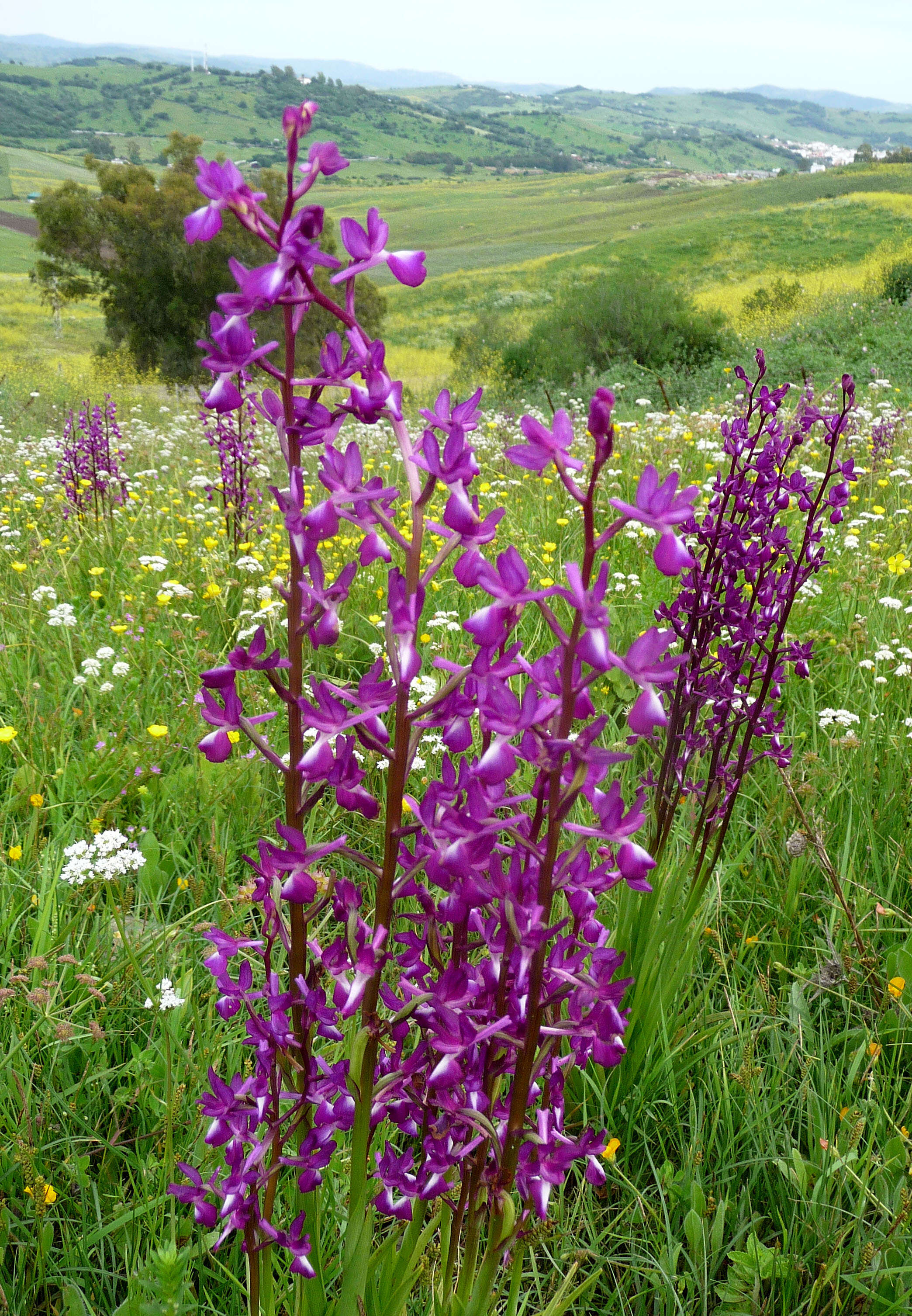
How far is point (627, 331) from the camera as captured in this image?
18094 mm

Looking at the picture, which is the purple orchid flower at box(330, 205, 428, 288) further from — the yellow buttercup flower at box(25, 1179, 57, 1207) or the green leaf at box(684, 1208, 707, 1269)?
the green leaf at box(684, 1208, 707, 1269)

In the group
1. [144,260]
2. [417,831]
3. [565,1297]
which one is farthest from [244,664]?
[144,260]

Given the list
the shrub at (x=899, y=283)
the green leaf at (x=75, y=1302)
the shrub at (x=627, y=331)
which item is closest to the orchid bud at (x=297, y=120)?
the green leaf at (x=75, y=1302)

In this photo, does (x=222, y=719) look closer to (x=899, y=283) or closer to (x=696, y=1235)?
(x=696, y=1235)

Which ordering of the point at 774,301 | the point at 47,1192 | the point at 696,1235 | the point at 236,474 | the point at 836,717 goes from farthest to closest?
the point at 774,301 < the point at 236,474 < the point at 836,717 < the point at 696,1235 < the point at 47,1192

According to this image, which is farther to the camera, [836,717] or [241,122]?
[241,122]

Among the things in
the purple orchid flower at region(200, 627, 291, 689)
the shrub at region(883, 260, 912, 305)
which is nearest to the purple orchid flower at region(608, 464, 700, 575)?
the purple orchid flower at region(200, 627, 291, 689)

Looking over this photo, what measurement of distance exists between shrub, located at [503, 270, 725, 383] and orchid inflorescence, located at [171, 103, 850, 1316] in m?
17.0

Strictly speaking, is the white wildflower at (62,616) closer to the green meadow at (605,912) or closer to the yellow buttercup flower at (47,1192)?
the green meadow at (605,912)

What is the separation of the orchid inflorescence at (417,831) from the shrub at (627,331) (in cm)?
1705

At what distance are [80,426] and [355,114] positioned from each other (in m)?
190

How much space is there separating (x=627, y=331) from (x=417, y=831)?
1875cm

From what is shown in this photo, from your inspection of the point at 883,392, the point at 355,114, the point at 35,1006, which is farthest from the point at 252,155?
the point at 35,1006

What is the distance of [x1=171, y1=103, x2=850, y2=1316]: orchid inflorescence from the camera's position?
3.18 feet
